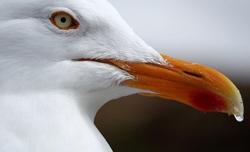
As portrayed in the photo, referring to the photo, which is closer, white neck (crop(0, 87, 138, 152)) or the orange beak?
white neck (crop(0, 87, 138, 152))

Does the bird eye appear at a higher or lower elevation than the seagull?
higher

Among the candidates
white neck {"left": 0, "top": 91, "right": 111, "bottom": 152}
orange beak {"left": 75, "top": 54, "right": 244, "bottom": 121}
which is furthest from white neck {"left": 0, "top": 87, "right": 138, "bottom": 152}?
orange beak {"left": 75, "top": 54, "right": 244, "bottom": 121}

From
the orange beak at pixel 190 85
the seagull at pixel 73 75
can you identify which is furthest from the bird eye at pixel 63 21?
the orange beak at pixel 190 85

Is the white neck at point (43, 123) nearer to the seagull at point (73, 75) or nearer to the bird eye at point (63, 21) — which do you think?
the seagull at point (73, 75)

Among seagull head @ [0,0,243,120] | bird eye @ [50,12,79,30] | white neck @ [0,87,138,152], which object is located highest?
bird eye @ [50,12,79,30]

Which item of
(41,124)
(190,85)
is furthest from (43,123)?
(190,85)

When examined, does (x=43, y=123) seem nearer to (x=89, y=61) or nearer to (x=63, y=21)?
(x=89, y=61)

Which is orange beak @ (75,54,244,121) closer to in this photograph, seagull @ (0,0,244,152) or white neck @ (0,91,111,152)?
seagull @ (0,0,244,152)

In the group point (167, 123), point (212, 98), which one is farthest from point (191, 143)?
point (212, 98)
